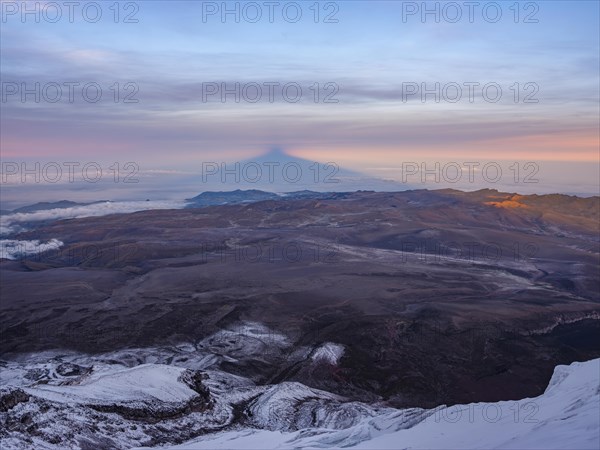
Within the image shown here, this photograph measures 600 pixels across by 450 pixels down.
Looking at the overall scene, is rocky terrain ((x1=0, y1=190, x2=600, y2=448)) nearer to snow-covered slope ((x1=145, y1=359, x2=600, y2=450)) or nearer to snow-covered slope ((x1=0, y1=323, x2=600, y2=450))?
snow-covered slope ((x1=0, y1=323, x2=600, y2=450))

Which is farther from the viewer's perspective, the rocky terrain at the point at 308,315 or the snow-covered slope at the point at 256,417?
the rocky terrain at the point at 308,315

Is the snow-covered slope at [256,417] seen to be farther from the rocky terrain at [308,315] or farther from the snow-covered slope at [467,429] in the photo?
the rocky terrain at [308,315]

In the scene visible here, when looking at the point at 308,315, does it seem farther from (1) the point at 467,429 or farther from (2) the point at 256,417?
(1) the point at 467,429

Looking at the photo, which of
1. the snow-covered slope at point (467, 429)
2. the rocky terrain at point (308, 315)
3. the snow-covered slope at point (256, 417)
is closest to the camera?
the snow-covered slope at point (467, 429)

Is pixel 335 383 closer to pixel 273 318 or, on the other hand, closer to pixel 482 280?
pixel 273 318

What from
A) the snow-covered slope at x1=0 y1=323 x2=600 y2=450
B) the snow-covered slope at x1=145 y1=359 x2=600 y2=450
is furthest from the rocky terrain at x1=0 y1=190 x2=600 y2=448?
the snow-covered slope at x1=145 y1=359 x2=600 y2=450

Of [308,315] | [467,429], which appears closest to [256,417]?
[467,429]

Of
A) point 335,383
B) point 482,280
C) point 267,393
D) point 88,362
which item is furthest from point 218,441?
point 482,280

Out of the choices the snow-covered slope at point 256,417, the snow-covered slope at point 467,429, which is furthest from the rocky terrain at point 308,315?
the snow-covered slope at point 467,429
